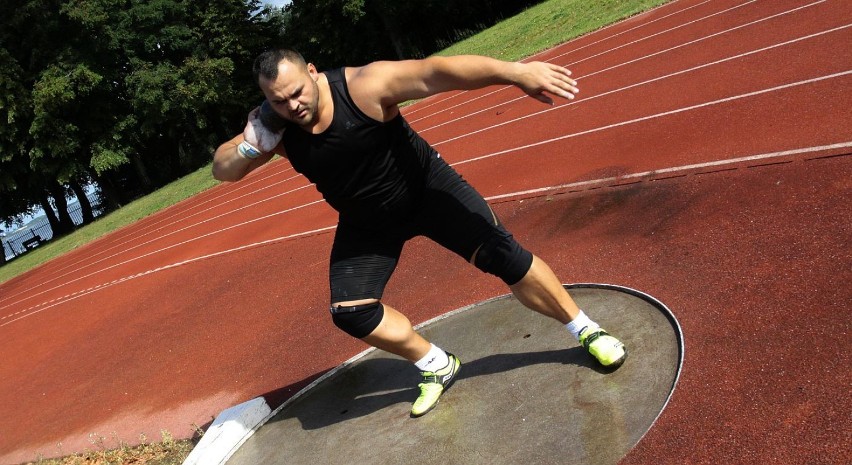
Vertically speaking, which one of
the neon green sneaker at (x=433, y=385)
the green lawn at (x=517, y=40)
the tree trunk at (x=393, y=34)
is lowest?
the neon green sneaker at (x=433, y=385)

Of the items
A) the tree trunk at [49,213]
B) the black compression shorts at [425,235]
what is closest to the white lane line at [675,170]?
the black compression shorts at [425,235]

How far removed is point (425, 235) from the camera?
3.71 m

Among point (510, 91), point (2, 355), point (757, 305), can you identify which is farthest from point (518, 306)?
point (2, 355)

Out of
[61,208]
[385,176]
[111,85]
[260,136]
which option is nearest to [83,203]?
[61,208]

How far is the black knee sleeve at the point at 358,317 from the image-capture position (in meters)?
3.68

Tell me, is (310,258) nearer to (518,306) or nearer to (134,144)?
(518,306)

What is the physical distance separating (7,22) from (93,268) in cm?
1782

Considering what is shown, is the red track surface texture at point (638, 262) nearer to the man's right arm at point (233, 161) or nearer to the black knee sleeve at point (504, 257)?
the black knee sleeve at point (504, 257)

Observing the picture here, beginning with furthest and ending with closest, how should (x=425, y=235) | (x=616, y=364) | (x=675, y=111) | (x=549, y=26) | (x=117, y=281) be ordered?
1. (x=549, y=26)
2. (x=117, y=281)
3. (x=675, y=111)
4. (x=425, y=235)
5. (x=616, y=364)

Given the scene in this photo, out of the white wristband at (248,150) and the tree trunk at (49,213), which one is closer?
the white wristband at (248,150)

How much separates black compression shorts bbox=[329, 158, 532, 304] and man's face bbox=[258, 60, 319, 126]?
2.28 ft

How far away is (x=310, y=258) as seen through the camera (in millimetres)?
8344

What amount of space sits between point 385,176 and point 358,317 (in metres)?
0.76

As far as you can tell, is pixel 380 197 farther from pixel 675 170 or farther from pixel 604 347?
pixel 675 170
